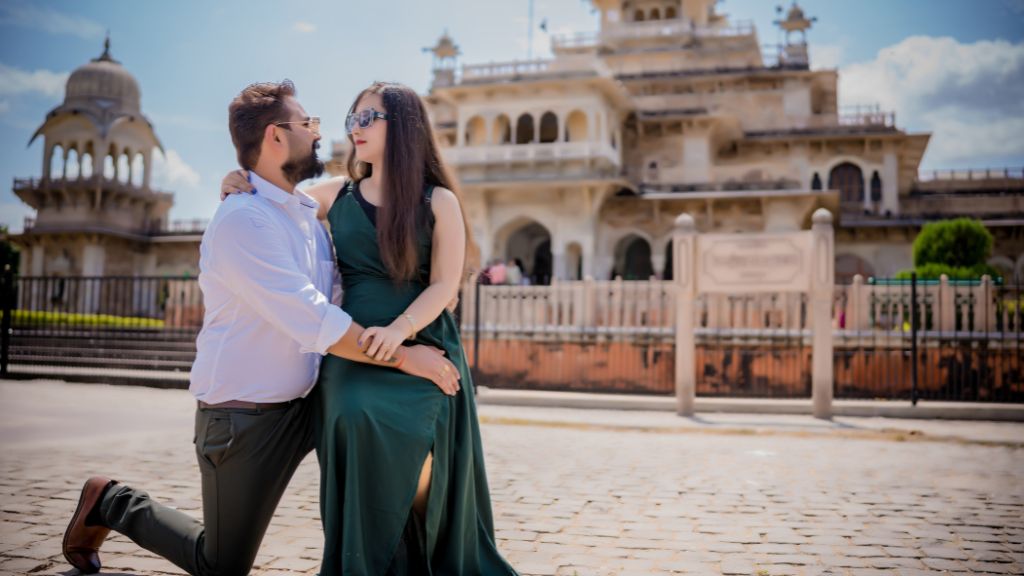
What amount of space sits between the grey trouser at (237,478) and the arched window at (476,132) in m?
25.2

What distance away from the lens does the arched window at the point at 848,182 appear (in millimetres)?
29297

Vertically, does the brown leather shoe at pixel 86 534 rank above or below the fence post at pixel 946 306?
below

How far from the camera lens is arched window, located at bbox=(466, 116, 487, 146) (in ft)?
89.1

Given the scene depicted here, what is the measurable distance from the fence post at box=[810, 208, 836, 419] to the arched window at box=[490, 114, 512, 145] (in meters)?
17.6

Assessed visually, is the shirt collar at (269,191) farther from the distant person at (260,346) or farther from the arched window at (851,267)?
the arched window at (851,267)

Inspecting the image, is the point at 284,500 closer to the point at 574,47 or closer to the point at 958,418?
the point at 958,418

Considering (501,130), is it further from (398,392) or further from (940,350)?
(398,392)

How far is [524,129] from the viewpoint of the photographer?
2791 centimetres

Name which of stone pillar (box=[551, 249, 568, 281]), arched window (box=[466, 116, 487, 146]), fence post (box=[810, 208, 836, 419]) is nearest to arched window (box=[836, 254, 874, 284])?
stone pillar (box=[551, 249, 568, 281])

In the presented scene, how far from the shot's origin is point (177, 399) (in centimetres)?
1017

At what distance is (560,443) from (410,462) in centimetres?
522

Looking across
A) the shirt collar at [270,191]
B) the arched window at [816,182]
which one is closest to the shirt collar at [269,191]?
the shirt collar at [270,191]

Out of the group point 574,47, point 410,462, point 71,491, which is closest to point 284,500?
point 71,491

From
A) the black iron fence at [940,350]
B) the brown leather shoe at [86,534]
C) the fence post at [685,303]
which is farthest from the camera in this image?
the black iron fence at [940,350]
